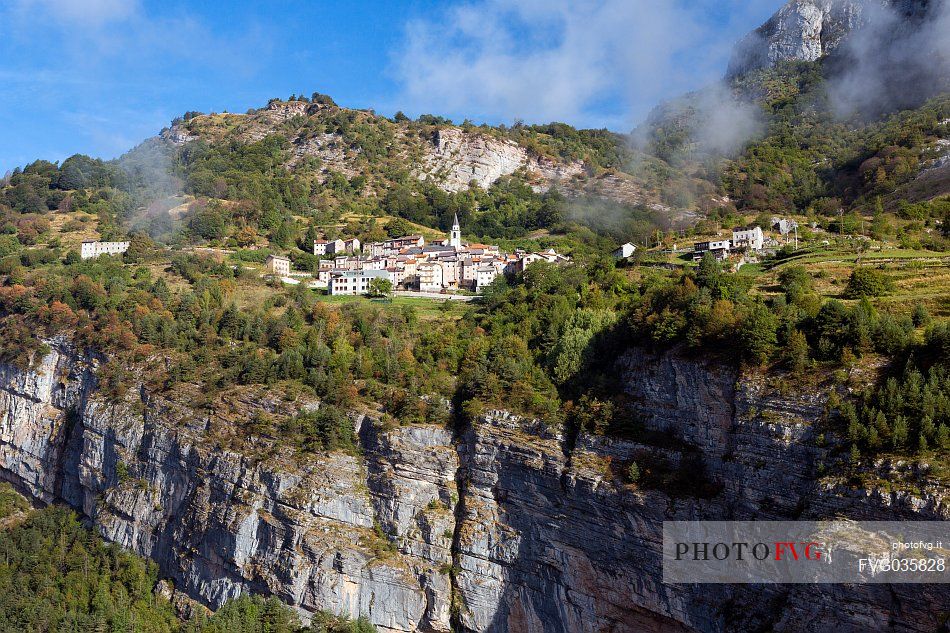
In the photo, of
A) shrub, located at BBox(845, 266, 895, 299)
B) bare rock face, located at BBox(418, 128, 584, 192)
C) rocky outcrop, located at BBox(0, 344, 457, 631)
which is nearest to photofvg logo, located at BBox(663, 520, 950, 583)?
rocky outcrop, located at BBox(0, 344, 457, 631)

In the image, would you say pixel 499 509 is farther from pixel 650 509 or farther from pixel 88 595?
pixel 88 595

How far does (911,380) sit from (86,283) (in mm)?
46390

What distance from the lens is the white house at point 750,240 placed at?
43906 millimetres

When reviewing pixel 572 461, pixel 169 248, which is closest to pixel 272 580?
pixel 572 461

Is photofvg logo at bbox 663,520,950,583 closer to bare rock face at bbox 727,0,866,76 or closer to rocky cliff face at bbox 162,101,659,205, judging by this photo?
rocky cliff face at bbox 162,101,659,205

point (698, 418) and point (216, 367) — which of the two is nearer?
point (698, 418)

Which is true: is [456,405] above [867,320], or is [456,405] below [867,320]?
below

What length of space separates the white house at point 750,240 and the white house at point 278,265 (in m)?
33.4

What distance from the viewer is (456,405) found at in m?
33.6

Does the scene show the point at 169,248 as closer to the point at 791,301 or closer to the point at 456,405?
the point at 456,405

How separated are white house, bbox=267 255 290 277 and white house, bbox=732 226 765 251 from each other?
33357mm

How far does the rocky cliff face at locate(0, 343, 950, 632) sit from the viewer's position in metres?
23.1

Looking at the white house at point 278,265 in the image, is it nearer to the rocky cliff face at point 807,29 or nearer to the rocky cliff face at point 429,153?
the rocky cliff face at point 429,153

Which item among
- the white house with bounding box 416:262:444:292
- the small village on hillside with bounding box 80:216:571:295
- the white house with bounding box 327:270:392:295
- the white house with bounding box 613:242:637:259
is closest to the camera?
the white house with bounding box 613:242:637:259
